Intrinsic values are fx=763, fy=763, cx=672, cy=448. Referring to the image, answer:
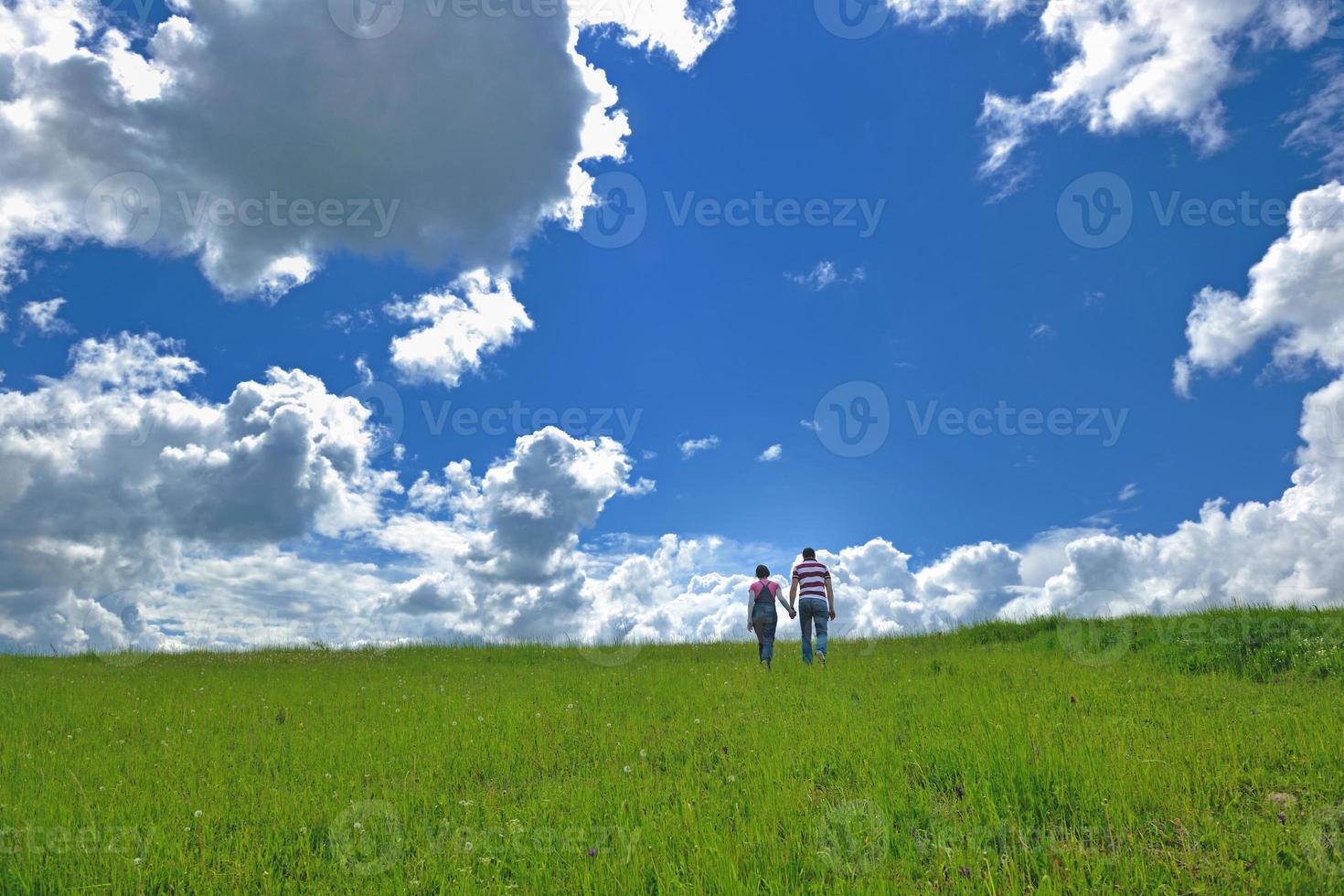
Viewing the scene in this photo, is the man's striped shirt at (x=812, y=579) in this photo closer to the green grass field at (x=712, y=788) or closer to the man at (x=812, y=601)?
the man at (x=812, y=601)

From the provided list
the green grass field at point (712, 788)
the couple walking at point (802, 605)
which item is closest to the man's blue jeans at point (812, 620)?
the couple walking at point (802, 605)

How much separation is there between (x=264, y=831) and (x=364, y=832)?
113 cm

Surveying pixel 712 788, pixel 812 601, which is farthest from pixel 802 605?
pixel 712 788

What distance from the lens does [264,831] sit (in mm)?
7492

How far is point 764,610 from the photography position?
1939cm

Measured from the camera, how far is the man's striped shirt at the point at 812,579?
63.4ft

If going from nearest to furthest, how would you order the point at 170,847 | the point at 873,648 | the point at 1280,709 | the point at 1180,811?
the point at 1180,811 → the point at 170,847 → the point at 1280,709 → the point at 873,648

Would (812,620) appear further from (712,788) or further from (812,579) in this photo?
(712,788)

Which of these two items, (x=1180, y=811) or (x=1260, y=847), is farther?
(x=1180, y=811)

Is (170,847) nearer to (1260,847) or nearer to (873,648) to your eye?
(1260,847)

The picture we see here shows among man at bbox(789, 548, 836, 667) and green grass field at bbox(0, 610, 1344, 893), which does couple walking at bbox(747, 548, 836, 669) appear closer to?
man at bbox(789, 548, 836, 667)

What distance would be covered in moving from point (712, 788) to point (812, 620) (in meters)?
12.1

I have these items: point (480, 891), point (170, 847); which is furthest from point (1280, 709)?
point (170, 847)

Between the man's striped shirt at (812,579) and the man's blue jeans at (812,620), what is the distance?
160mm
